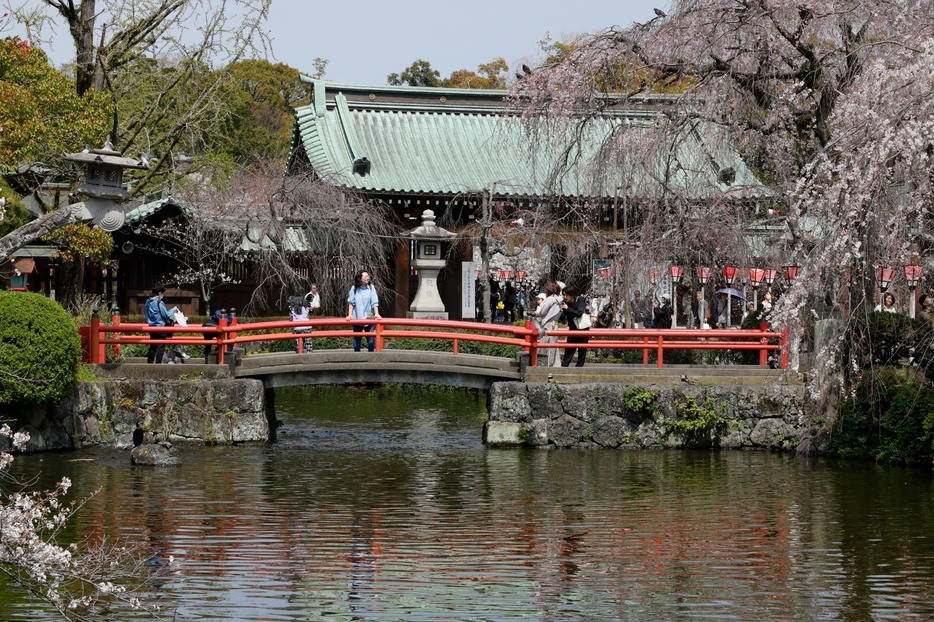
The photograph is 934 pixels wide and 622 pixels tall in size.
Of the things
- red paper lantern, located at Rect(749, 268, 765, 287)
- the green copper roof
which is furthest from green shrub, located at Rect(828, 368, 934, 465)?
the green copper roof

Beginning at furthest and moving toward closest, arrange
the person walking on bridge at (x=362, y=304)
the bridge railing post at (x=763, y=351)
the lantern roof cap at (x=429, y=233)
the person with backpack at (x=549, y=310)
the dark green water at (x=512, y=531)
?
the lantern roof cap at (x=429, y=233)
the person walking on bridge at (x=362, y=304)
the bridge railing post at (x=763, y=351)
the person with backpack at (x=549, y=310)
the dark green water at (x=512, y=531)

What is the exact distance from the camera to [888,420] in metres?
15.8

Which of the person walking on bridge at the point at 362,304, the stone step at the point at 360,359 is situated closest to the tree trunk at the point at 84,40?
the person walking on bridge at the point at 362,304

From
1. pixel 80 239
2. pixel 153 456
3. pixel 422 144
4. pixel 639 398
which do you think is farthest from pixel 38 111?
pixel 422 144

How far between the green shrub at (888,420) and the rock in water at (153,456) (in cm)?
900

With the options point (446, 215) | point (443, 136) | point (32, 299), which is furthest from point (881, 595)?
point (443, 136)

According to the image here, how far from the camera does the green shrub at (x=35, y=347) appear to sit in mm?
15219

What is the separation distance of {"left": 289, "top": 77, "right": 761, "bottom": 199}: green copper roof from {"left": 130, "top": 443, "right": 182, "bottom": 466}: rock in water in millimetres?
12428

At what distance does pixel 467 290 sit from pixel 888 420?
1311 cm

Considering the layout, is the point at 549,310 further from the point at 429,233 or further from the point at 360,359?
the point at 429,233

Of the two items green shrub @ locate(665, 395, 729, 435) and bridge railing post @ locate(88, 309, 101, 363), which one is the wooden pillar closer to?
bridge railing post @ locate(88, 309, 101, 363)

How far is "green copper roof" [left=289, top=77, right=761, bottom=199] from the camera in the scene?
27547 mm

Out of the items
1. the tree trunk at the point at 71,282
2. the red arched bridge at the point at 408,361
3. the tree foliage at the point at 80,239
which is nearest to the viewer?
the red arched bridge at the point at 408,361

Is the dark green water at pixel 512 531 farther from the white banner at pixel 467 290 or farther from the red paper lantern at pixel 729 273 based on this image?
the white banner at pixel 467 290
